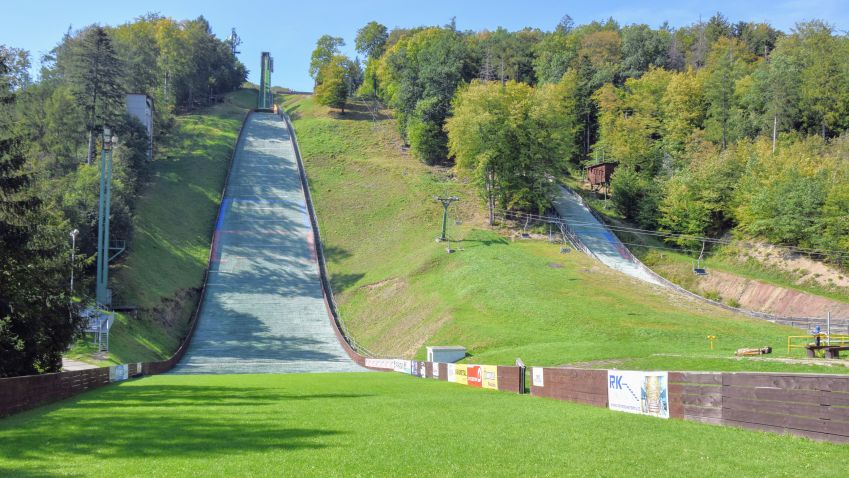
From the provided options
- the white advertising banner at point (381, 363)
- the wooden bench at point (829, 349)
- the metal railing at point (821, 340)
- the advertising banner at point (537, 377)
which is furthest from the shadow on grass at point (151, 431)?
the metal railing at point (821, 340)

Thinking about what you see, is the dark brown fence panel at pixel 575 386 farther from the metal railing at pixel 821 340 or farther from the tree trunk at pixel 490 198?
the tree trunk at pixel 490 198

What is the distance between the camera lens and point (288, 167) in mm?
91375

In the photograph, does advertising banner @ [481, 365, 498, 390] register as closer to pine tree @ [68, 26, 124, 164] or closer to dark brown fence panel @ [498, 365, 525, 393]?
dark brown fence panel @ [498, 365, 525, 393]

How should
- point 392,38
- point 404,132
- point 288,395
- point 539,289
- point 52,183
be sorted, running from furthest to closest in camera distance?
point 392,38 < point 404,132 < point 52,183 < point 539,289 < point 288,395

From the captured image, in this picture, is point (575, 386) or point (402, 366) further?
point (402, 366)

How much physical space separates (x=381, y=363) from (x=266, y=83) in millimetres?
130383

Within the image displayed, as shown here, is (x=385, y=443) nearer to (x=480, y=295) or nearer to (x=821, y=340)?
(x=821, y=340)

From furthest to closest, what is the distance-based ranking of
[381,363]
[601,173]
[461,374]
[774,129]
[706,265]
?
1. [601,173]
2. [774,129]
3. [706,265]
4. [381,363]
5. [461,374]

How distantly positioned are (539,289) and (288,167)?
2058 inches

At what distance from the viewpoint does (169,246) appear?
6338cm

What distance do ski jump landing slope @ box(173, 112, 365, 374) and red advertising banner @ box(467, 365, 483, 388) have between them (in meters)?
15.9

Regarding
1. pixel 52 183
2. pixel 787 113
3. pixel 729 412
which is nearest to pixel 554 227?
pixel 787 113

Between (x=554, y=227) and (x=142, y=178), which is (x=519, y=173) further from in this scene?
(x=142, y=178)

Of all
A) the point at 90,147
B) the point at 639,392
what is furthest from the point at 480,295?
the point at 90,147
